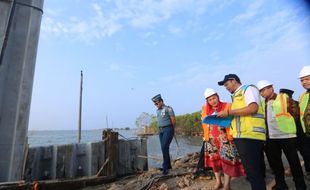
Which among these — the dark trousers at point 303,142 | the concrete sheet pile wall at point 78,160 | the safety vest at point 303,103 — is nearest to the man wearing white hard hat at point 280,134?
the safety vest at point 303,103

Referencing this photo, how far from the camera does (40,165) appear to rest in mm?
8055

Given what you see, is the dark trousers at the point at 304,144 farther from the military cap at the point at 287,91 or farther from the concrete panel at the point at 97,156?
the concrete panel at the point at 97,156

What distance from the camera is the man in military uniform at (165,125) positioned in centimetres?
751

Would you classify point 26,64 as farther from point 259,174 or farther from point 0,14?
point 259,174

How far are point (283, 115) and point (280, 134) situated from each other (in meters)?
0.31

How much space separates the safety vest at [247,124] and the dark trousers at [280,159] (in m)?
1.11

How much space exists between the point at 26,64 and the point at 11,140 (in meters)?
1.42

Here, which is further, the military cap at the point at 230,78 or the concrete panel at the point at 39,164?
the concrete panel at the point at 39,164

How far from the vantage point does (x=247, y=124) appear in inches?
167

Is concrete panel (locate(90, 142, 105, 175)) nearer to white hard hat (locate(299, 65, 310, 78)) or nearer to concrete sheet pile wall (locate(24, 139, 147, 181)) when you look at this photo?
concrete sheet pile wall (locate(24, 139, 147, 181))

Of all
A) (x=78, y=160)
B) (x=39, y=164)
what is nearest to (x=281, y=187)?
(x=78, y=160)

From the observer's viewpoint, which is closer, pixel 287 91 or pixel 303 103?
pixel 303 103

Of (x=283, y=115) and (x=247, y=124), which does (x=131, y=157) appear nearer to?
(x=283, y=115)

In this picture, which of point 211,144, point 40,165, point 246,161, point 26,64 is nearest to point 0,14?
point 26,64
